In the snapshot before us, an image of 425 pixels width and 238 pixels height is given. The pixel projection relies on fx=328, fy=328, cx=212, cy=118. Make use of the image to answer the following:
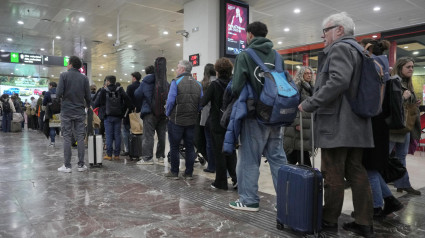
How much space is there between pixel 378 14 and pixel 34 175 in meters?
8.87

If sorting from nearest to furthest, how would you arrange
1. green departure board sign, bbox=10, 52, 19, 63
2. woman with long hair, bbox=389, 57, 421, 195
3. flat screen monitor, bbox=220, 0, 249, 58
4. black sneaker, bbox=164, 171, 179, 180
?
woman with long hair, bbox=389, 57, 421, 195
black sneaker, bbox=164, 171, 179, 180
flat screen monitor, bbox=220, 0, 249, 58
green departure board sign, bbox=10, 52, 19, 63

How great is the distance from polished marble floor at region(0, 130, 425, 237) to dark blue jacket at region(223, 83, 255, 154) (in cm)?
62

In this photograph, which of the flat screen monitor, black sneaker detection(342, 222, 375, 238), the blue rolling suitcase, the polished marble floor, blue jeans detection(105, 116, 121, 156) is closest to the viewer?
the blue rolling suitcase

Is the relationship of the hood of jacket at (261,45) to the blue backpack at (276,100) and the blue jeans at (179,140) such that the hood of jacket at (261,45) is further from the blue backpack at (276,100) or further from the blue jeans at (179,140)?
the blue jeans at (179,140)

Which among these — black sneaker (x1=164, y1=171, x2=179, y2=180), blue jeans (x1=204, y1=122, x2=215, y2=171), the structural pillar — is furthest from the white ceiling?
black sneaker (x1=164, y1=171, x2=179, y2=180)

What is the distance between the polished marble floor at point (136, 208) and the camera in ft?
7.81

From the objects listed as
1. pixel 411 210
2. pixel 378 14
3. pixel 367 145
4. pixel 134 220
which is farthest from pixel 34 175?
pixel 378 14

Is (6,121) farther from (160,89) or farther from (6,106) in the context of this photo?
(160,89)

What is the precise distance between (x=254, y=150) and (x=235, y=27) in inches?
203

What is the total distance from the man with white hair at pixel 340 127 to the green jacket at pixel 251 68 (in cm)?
44

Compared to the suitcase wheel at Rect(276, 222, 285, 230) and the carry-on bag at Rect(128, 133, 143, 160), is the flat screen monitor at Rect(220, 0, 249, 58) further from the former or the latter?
the suitcase wheel at Rect(276, 222, 285, 230)

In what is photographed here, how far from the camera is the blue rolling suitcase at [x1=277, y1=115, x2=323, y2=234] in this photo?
84.0 inches

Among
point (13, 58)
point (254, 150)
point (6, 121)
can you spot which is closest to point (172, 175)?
point (254, 150)

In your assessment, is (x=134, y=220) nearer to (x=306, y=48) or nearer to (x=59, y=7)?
(x=59, y=7)
